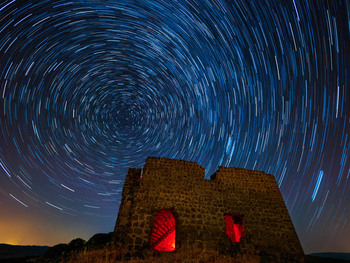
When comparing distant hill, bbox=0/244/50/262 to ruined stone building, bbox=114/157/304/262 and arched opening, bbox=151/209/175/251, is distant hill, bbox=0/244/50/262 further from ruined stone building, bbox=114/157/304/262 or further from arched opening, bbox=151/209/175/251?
ruined stone building, bbox=114/157/304/262

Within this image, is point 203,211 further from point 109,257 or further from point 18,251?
point 18,251

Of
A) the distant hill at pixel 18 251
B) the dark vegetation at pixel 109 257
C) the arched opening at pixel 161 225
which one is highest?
the arched opening at pixel 161 225

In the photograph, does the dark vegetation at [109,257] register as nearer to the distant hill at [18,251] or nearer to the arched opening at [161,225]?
the arched opening at [161,225]

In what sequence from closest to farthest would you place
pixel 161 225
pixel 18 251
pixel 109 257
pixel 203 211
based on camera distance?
pixel 109 257 < pixel 203 211 < pixel 161 225 < pixel 18 251

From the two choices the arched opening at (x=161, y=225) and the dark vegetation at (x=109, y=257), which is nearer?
the dark vegetation at (x=109, y=257)

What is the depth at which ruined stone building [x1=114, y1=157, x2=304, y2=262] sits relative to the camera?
6.60 m

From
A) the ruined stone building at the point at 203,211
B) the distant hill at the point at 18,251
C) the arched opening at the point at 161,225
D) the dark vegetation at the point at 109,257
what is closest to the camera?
the dark vegetation at the point at 109,257

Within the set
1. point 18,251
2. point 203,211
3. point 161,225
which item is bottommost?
point 18,251

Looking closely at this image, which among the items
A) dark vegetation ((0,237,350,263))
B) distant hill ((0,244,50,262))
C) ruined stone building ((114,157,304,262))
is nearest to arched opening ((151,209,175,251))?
ruined stone building ((114,157,304,262))

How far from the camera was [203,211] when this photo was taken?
294 inches

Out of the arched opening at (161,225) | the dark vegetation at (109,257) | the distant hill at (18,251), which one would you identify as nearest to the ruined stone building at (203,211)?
the arched opening at (161,225)

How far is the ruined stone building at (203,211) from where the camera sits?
660cm

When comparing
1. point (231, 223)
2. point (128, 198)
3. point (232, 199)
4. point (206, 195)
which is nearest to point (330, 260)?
point (232, 199)

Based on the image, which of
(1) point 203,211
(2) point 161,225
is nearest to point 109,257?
(2) point 161,225
